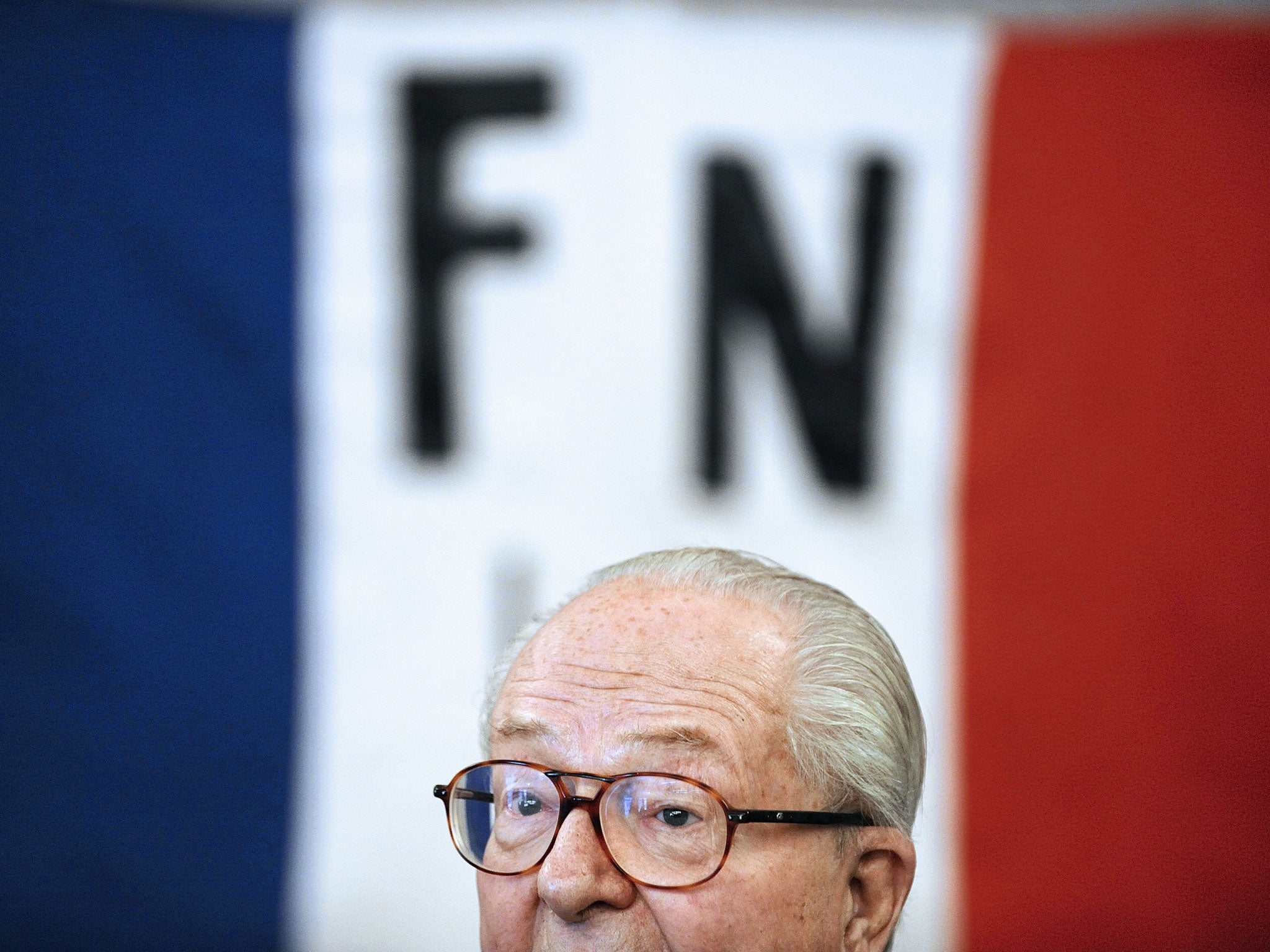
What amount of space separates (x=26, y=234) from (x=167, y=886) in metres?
1.49

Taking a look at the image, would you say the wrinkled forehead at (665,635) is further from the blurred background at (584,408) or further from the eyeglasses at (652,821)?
the blurred background at (584,408)

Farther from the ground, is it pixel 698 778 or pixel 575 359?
pixel 575 359

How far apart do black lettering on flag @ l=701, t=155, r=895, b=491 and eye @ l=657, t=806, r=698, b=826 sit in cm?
144

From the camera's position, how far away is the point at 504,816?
1.17 m

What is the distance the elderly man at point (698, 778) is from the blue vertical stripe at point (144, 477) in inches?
56.7

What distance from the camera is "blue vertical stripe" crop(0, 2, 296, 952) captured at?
95.2 inches

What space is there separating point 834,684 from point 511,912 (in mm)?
399

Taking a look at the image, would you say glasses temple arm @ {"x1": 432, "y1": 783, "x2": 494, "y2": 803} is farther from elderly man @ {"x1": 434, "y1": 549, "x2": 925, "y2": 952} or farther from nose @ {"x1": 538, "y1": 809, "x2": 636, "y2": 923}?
nose @ {"x1": 538, "y1": 809, "x2": 636, "y2": 923}

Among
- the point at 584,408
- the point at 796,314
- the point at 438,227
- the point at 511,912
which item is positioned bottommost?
the point at 511,912

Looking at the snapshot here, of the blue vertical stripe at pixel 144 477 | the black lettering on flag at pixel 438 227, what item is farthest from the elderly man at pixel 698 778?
the blue vertical stripe at pixel 144 477

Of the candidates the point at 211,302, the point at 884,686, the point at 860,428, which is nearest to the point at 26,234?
the point at 211,302

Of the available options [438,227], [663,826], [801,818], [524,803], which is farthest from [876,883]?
[438,227]

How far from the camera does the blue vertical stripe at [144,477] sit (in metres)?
2.42

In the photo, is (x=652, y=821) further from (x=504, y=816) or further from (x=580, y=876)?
(x=504, y=816)
